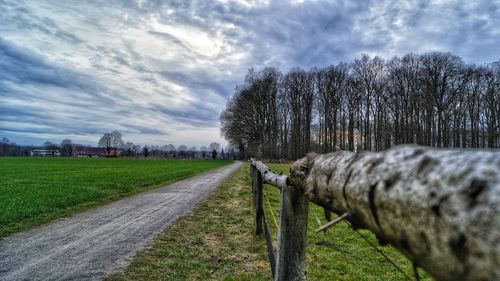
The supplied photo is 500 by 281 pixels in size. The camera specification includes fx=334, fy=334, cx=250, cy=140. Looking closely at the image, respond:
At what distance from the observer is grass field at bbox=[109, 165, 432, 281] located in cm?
559

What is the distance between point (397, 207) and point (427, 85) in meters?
58.0

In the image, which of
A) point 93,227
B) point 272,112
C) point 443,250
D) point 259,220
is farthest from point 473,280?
point 272,112

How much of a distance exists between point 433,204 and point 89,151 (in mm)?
176856

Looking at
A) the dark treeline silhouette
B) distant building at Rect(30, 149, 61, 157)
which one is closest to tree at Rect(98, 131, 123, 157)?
distant building at Rect(30, 149, 61, 157)

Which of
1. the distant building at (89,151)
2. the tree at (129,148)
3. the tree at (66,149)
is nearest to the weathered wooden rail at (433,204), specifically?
the tree at (129,148)

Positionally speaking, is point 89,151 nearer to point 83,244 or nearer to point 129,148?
point 129,148

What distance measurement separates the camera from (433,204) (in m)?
0.90

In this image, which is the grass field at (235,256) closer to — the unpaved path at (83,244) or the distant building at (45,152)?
the unpaved path at (83,244)

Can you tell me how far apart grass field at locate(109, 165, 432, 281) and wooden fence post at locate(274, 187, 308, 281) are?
57.1 inches

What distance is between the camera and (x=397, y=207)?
1045mm

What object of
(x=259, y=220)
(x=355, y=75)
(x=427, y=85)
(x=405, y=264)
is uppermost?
(x=355, y=75)

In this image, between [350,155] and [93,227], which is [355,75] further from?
[350,155]

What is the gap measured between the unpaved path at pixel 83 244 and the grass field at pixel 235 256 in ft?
1.46

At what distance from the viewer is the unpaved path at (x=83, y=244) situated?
17.6 feet
